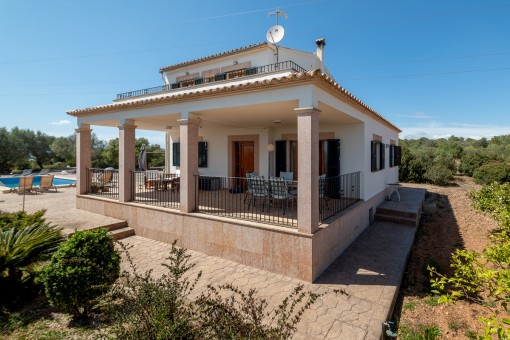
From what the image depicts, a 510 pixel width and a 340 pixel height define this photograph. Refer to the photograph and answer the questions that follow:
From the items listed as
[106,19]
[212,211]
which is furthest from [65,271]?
[106,19]

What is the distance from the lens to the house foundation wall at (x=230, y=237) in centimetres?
539

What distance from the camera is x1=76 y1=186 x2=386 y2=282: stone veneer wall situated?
5367mm

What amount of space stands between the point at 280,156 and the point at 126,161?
6.02m

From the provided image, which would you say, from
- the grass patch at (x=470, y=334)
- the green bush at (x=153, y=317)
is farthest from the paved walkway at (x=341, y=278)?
the green bush at (x=153, y=317)

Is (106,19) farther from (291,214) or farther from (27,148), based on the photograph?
(27,148)

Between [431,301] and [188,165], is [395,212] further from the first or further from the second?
[188,165]

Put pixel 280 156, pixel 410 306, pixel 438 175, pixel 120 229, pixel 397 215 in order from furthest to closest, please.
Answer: pixel 438 175 → pixel 280 156 → pixel 397 215 → pixel 120 229 → pixel 410 306

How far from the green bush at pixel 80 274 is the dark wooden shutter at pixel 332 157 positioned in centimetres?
788

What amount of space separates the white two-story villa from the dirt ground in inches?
67.1

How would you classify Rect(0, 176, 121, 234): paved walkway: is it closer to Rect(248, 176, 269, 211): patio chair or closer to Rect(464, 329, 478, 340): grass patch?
Rect(248, 176, 269, 211): patio chair

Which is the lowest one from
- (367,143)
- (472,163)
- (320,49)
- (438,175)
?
(438,175)

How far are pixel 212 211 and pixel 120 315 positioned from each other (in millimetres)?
4247

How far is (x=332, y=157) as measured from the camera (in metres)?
9.74

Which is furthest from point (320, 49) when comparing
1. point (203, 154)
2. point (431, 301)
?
point (431, 301)
